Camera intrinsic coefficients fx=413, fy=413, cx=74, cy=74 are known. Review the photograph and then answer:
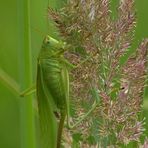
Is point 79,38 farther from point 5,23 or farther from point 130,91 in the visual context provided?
point 5,23

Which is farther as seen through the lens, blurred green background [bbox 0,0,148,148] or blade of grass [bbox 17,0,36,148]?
blurred green background [bbox 0,0,148,148]

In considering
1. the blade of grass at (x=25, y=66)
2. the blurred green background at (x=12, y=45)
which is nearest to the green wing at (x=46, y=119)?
the blade of grass at (x=25, y=66)

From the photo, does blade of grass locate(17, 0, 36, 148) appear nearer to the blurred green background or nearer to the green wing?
the green wing

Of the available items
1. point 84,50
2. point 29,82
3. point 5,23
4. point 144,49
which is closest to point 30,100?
point 29,82

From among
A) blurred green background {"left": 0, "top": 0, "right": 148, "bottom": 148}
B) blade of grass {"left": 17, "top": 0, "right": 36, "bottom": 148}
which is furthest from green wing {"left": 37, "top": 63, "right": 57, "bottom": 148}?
blurred green background {"left": 0, "top": 0, "right": 148, "bottom": 148}

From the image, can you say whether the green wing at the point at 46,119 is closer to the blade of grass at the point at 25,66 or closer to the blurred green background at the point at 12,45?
the blade of grass at the point at 25,66
